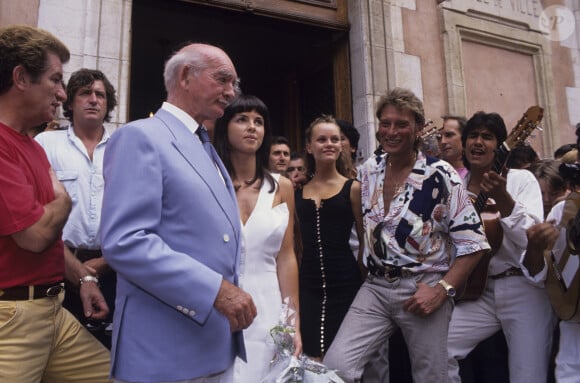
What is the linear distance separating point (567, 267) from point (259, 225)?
192 cm

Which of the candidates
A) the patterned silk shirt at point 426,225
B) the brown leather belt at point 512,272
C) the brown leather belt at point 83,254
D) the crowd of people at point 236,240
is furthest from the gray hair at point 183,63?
the brown leather belt at point 512,272

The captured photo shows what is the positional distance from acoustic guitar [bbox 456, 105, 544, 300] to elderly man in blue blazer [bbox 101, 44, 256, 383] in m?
2.16

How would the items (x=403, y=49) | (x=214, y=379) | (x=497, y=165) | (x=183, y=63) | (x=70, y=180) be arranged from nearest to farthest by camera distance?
(x=214, y=379), (x=183, y=63), (x=70, y=180), (x=497, y=165), (x=403, y=49)

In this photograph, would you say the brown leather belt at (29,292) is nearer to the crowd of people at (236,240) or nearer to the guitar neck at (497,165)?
the crowd of people at (236,240)

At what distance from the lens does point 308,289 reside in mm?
3623

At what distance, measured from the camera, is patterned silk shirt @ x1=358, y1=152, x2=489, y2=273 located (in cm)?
312

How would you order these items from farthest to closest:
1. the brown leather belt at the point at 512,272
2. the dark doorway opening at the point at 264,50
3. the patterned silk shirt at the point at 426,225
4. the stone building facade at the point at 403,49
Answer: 1. the dark doorway opening at the point at 264,50
2. the stone building facade at the point at 403,49
3. the brown leather belt at the point at 512,272
4. the patterned silk shirt at the point at 426,225

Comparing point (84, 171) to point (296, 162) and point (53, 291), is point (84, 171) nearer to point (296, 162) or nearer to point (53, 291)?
point (53, 291)

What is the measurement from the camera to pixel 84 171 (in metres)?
3.29

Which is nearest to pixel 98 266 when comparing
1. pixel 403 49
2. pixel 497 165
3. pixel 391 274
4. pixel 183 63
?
pixel 183 63

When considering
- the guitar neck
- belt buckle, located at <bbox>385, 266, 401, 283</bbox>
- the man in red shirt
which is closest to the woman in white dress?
belt buckle, located at <bbox>385, 266, 401, 283</bbox>

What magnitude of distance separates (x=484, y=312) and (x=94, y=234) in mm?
2686

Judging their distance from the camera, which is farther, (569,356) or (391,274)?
(569,356)

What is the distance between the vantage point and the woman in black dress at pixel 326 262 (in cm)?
351
